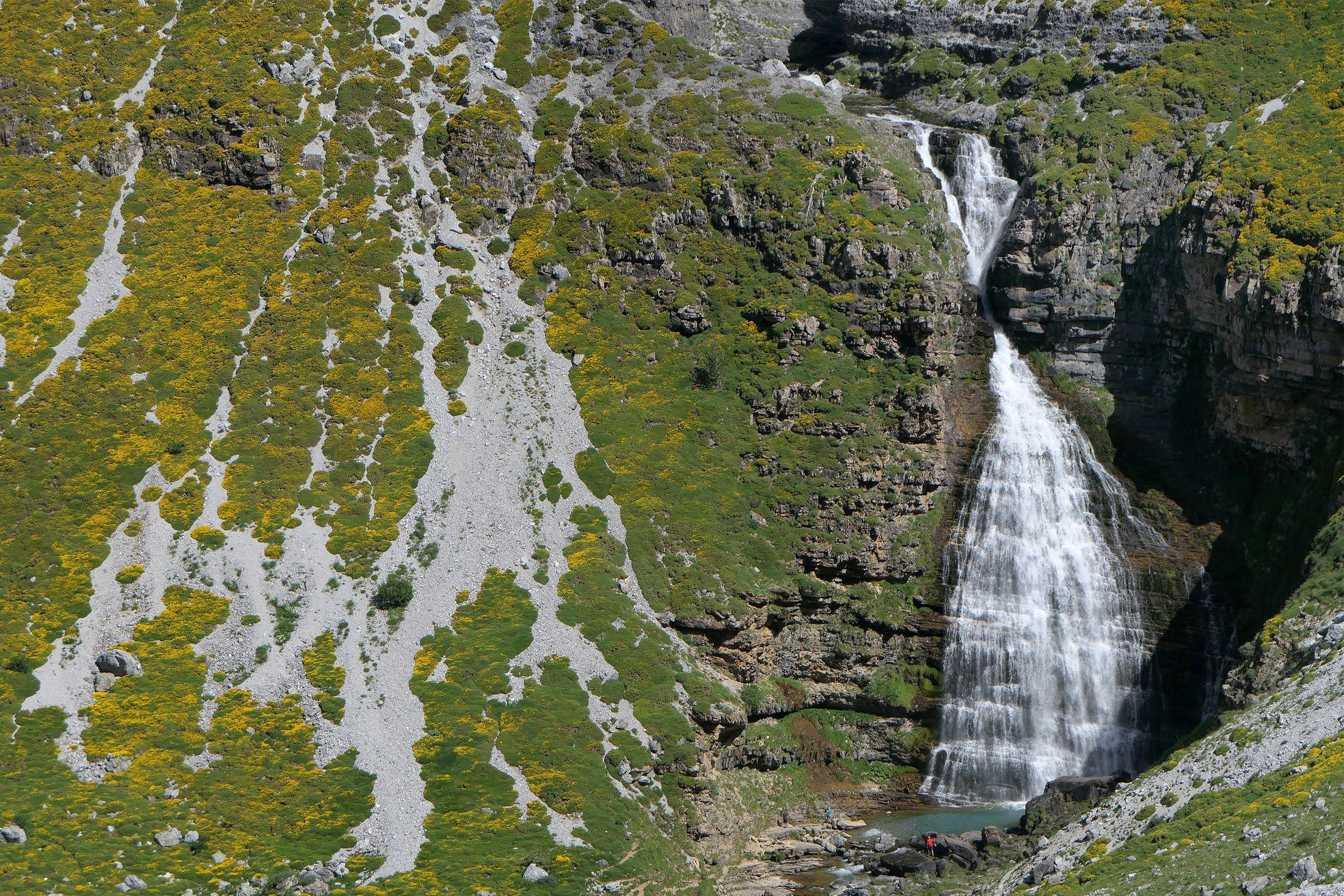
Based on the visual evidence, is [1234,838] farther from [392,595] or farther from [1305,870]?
[392,595]

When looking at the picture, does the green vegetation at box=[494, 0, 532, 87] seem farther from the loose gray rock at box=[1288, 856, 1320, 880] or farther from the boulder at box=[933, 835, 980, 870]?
the loose gray rock at box=[1288, 856, 1320, 880]

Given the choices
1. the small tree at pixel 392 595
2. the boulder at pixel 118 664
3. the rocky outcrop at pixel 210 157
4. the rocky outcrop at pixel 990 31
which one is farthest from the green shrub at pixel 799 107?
the boulder at pixel 118 664

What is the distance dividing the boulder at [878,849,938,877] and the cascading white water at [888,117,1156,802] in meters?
10.2

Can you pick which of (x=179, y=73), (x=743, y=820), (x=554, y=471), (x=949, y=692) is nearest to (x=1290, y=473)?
(x=949, y=692)

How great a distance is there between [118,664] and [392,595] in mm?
15775

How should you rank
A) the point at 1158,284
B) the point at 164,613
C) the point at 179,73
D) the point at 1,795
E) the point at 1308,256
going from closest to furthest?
the point at 1,795 → the point at 164,613 → the point at 1308,256 → the point at 1158,284 → the point at 179,73

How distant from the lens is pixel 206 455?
263ft

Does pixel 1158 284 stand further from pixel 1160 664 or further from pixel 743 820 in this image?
pixel 743 820

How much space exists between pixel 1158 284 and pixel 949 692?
34.7 metres

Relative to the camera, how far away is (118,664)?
68.2 meters

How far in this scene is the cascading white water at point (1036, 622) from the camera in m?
76.6

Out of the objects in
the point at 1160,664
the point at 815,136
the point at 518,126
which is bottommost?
the point at 1160,664

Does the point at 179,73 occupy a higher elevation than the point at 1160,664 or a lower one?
higher

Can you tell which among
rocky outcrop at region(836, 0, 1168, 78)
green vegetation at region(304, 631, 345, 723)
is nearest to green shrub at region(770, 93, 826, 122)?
rocky outcrop at region(836, 0, 1168, 78)
